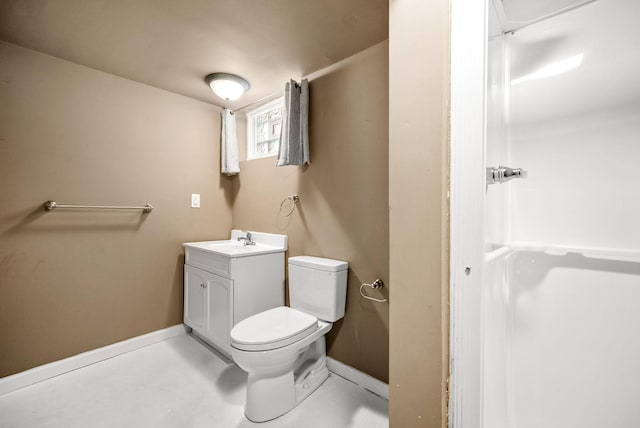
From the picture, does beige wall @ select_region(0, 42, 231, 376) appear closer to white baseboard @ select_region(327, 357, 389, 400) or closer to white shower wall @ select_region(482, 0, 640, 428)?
white baseboard @ select_region(327, 357, 389, 400)

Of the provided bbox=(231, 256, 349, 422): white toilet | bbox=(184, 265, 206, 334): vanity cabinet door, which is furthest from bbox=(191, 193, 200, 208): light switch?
bbox=(231, 256, 349, 422): white toilet

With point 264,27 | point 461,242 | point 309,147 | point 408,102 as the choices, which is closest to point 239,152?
point 309,147

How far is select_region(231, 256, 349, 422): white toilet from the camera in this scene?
128 centimetres

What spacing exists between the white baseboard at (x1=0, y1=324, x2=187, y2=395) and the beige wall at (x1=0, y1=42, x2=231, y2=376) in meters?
0.05

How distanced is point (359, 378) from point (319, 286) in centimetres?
63

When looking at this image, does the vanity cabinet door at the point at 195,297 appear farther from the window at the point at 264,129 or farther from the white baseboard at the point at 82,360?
the window at the point at 264,129

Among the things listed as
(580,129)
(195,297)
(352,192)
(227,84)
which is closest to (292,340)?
(352,192)

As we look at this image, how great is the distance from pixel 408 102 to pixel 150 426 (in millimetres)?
1862

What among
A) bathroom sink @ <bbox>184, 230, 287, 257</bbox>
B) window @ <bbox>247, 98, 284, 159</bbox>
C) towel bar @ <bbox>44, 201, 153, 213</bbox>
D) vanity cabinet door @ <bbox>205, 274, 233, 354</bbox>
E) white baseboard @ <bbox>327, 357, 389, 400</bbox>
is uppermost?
window @ <bbox>247, 98, 284, 159</bbox>

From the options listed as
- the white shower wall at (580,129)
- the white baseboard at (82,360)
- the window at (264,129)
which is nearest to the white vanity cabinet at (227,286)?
the white baseboard at (82,360)

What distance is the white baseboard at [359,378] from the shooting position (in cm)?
150

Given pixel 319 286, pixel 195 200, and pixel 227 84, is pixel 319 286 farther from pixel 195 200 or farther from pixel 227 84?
pixel 227 84

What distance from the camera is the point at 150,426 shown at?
4.18ft

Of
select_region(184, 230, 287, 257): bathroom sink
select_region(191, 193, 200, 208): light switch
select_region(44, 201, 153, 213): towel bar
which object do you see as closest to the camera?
select_region(44, 201, 153, 213): towel bar
